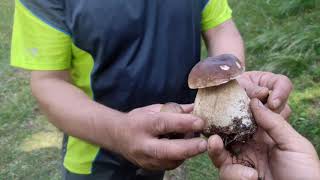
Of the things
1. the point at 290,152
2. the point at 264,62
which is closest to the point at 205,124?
the point at 290,152

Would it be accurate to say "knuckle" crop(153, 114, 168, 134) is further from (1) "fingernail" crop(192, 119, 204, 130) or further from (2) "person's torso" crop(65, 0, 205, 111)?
(2) "person's torso" crop(65, 0, 205, 111)

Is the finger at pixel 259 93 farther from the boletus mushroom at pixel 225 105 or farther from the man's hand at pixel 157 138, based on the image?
the man's hand at pixel 157 138

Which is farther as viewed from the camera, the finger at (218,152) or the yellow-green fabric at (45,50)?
the yellow-green fabric at (45,50)

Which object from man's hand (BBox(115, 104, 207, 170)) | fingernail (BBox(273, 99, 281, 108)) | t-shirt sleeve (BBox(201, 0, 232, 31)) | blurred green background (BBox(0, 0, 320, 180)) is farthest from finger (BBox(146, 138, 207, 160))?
blurred green background (BBox(0, 0, 320, 180))

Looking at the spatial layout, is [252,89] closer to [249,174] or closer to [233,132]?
[233,132]

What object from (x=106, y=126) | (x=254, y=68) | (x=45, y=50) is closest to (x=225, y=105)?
(x=106, y=126)

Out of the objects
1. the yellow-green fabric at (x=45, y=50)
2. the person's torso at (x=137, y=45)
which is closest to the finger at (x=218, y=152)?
the person's torso at (x=137, y=45)
